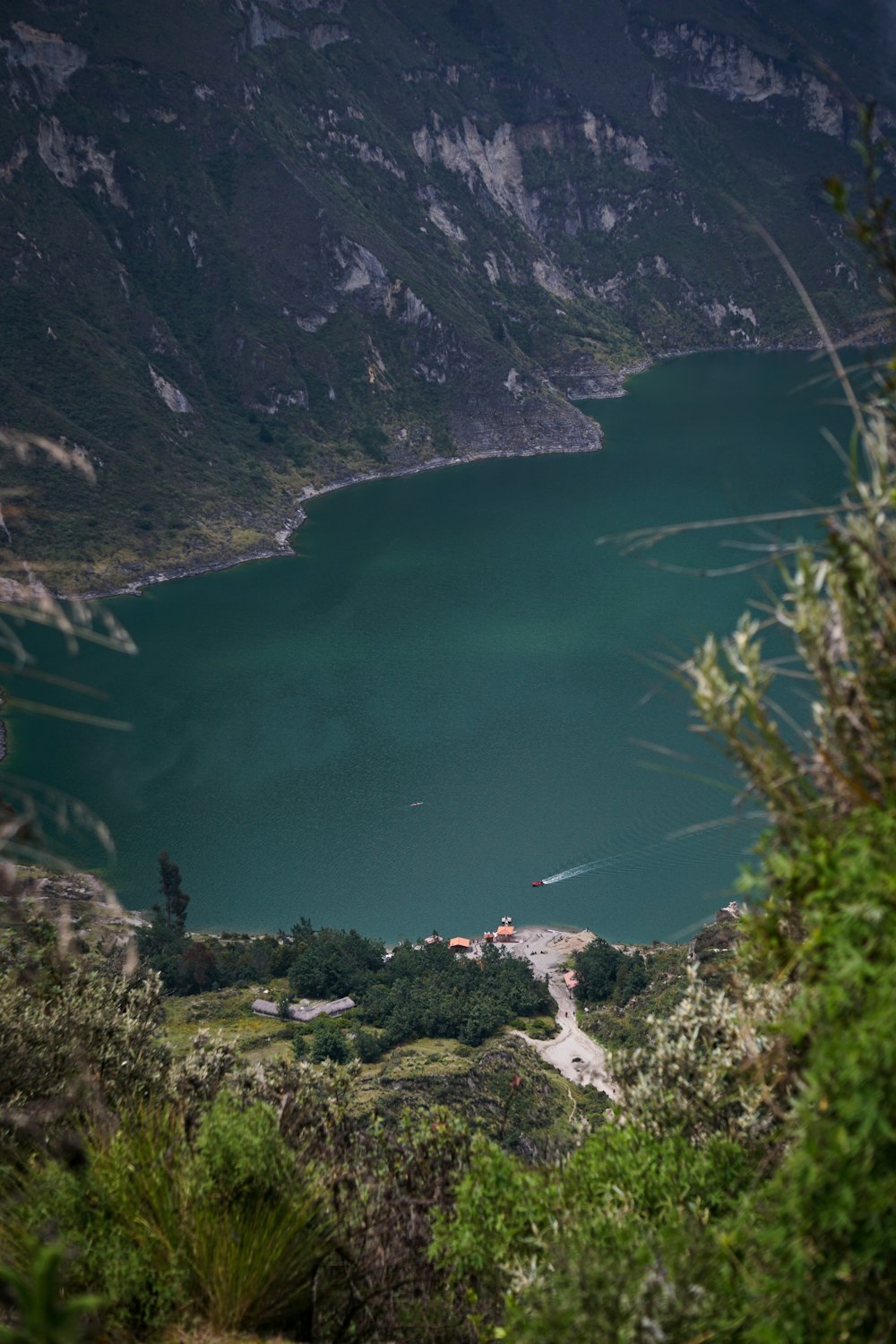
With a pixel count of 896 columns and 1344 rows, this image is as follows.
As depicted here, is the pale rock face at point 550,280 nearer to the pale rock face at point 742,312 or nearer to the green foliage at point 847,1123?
the pale rock face at point 742,312

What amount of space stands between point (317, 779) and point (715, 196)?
161 meters

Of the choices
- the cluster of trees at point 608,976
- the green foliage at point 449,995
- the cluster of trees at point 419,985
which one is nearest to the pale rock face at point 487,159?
the cluster of trees at point 419,985

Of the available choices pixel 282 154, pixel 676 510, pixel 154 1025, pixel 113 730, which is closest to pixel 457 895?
pixel 113 730

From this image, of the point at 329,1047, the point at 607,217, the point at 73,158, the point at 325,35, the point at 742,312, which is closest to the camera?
the point at 329,1047

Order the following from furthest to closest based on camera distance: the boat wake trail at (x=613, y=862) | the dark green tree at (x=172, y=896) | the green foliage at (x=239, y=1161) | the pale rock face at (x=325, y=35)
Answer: the pale rock face at (x=325, y=35) → the boat wake trail at (x=613, y=862) → the dark green tree at (x=172, y=896) → the green foliage at (x=239, y=1161)

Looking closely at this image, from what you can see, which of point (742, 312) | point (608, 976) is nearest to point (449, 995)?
point (608, 976)

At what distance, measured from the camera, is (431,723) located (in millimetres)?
57750

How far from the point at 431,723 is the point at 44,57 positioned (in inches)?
3840

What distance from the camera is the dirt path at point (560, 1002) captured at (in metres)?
34.2

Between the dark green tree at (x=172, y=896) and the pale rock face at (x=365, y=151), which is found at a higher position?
the pale rock face at (x=365, y=151)

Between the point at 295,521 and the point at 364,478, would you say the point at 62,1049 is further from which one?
the point at 364,478

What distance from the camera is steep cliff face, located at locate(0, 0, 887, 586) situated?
95562mm

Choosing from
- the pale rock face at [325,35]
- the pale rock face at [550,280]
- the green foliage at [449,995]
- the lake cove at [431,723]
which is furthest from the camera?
the pale rock face at [550,280]

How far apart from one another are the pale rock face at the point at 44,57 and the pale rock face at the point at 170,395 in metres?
34.1
